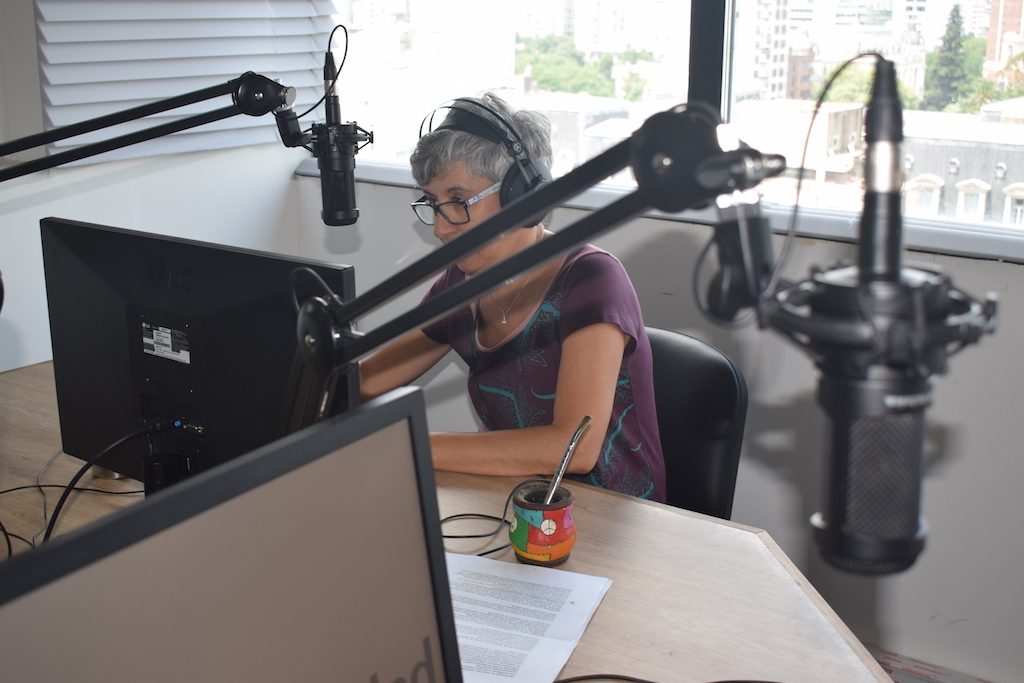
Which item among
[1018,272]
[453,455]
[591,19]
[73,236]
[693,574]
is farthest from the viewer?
[591,19]

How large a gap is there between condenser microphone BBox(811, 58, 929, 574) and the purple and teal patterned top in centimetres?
108

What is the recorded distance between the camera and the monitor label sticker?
4.12 feet

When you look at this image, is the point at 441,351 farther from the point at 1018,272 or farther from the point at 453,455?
the point at 1018,272

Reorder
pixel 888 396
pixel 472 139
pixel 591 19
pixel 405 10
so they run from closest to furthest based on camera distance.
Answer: pixel 888 396 < pixel 472 139 < pixel 591 19 < pixel 405 10

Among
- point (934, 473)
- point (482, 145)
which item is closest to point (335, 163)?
point (482, 145)

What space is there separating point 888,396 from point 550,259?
8.3 inches

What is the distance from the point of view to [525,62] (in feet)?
8.79

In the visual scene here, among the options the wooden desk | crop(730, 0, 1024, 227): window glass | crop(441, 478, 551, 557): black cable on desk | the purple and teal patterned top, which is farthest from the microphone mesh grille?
crop(730, 0, 1024, 227): window glass

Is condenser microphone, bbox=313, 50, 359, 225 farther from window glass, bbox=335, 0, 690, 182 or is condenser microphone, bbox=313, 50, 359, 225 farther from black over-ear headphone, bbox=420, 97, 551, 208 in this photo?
window glass, bbox=335, 0, 690, 182

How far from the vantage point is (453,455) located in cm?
156

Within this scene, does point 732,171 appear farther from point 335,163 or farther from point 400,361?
point 400,361

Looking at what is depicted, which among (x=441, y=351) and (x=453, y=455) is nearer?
(x=453, y=455)

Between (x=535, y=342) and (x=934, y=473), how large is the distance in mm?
908

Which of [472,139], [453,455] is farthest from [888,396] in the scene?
[472,139]
